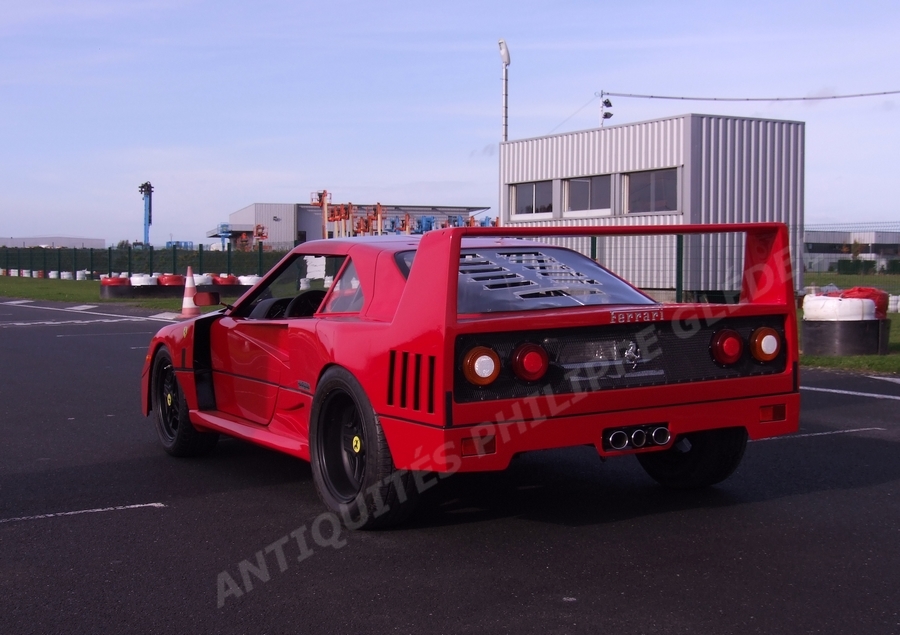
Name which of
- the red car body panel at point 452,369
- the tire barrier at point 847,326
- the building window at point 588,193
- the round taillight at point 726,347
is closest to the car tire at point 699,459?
the red car body panel at point 452,369

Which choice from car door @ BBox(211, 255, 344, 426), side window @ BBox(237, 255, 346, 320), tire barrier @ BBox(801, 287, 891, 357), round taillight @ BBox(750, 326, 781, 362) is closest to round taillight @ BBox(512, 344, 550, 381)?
round taillight @ BBox(750, 326, 781, 362)

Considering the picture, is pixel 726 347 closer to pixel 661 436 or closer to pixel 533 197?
pixel 661 436

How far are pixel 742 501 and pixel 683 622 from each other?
185 cm

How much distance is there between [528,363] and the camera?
4.34m

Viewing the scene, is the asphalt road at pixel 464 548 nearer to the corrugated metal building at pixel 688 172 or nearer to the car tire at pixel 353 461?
the car tire at pixel 353 461

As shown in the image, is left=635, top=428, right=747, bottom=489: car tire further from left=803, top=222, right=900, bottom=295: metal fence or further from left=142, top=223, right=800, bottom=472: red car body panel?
left=803, top=222, right=900, bottom=295: metal fence

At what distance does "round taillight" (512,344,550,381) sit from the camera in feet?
14.3

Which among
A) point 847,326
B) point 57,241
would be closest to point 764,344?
point 847,326

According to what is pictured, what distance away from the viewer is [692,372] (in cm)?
478

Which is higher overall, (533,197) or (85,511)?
(533,197)

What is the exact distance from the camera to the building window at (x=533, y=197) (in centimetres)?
2464

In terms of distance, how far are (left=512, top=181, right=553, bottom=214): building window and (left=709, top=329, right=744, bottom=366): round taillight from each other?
19829 millimetres

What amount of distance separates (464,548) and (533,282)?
1382 mm

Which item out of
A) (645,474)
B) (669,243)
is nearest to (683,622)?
(645,474)
